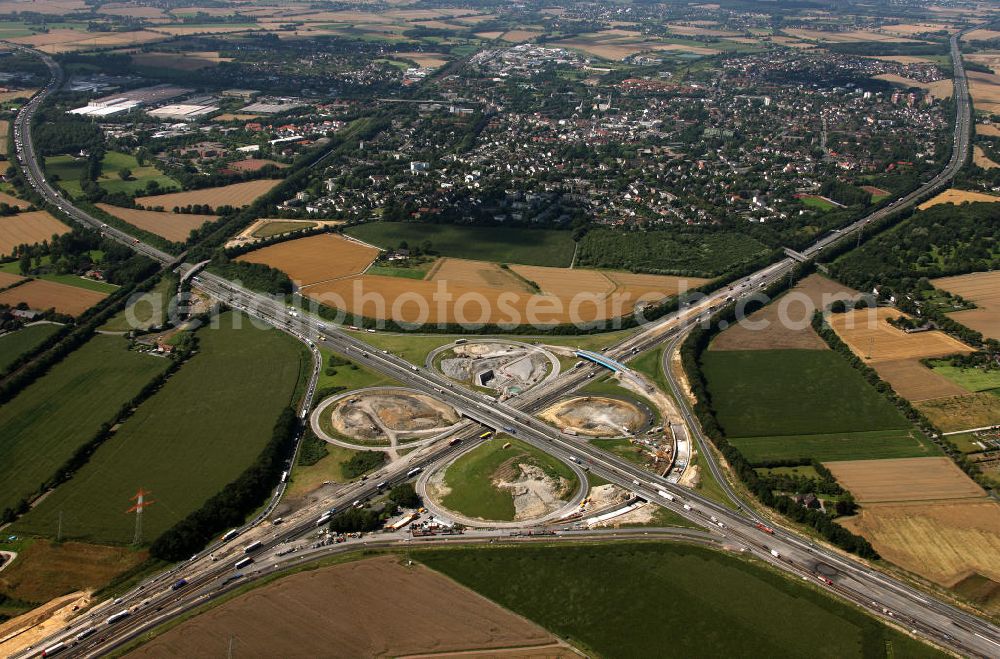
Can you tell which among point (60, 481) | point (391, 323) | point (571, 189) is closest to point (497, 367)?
point (391, 323)

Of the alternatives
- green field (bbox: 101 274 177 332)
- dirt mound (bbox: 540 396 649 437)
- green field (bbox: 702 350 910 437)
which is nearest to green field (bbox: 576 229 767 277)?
green field (bbox: 702 350 910 437)

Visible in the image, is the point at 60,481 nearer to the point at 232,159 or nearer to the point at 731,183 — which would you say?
the point at 232,159

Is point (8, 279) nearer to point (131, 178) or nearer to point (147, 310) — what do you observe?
point (147, 310)

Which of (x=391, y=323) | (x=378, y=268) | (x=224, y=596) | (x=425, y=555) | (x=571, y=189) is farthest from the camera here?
(x=571, y=189)

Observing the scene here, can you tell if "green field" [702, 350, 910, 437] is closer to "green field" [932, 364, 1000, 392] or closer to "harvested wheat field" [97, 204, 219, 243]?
"green field" [932, 364, 1000, 392]

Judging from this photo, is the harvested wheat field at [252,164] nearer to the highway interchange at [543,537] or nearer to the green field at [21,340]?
the highway interchange at [543,537]

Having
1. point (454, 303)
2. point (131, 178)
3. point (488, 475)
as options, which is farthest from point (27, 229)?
Result: point (488, 475)
